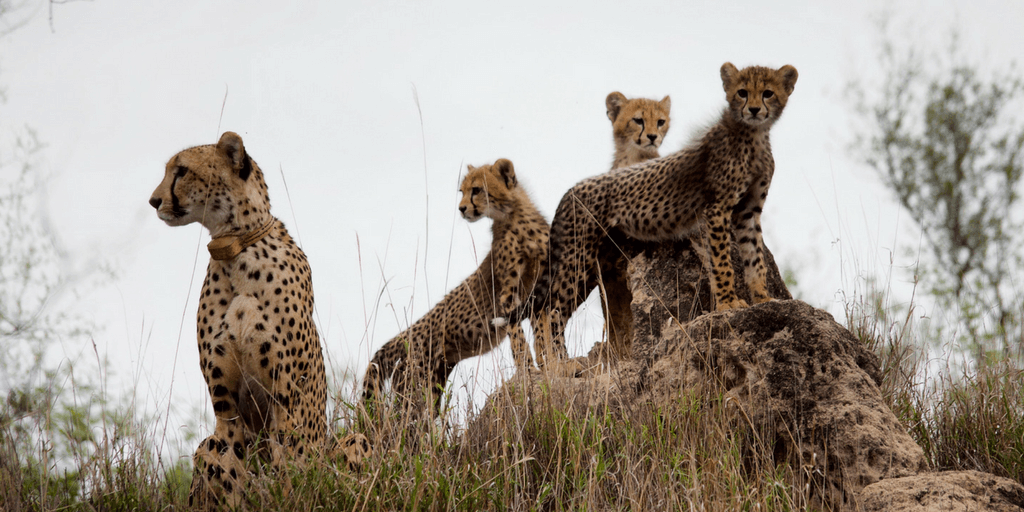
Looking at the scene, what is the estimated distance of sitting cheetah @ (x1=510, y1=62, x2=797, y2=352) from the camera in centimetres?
447

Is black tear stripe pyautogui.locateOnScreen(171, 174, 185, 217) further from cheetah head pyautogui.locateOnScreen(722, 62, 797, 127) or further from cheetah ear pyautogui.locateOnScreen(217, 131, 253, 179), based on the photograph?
cheetah head pyautogui.locateOnScreen(722, 62, 797, 127)

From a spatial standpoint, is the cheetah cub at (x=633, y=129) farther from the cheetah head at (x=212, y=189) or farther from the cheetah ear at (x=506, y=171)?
the cheetah head at (x=212, y=189)

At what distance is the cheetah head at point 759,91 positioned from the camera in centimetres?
445

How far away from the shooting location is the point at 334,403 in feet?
12.4

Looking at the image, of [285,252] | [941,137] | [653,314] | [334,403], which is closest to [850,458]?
[653,314]

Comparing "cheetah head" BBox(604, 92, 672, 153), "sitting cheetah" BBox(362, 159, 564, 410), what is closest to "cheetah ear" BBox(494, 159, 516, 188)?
"sitting cheetah" BBox(362, 159, 564, 410)

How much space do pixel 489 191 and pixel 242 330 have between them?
8.92 ft

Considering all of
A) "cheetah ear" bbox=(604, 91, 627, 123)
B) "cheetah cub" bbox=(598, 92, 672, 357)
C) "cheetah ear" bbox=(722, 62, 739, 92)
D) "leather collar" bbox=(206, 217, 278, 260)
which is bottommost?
"leather collar" bbox=(206, 217, 278, 260)

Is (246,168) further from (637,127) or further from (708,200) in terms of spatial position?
(637,127)

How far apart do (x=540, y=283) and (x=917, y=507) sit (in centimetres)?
269

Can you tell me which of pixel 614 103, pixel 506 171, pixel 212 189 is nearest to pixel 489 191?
pixel 506 171

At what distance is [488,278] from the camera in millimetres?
5723

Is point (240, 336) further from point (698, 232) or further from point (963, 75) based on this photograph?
point (963, 75)

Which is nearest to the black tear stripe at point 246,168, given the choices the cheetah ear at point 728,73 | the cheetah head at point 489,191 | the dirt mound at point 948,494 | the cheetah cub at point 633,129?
the cheetah head at point 489,191
